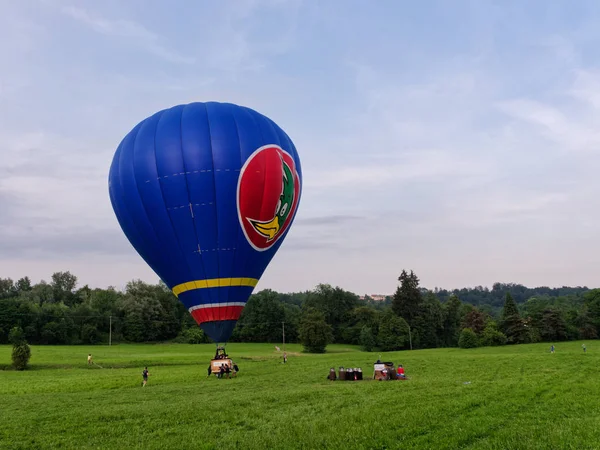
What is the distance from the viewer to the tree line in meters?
69.5

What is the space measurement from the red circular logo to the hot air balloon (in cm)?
5

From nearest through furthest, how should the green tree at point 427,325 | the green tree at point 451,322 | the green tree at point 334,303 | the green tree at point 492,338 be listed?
the green tree at point 492,338, the green tree at point 427,325, the green tree at point 451,322, the green tree at point 334,303

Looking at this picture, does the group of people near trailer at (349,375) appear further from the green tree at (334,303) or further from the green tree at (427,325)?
the green tree at (334,303)

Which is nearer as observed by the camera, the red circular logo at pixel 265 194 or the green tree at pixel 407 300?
the red circular logo at pixel 265 194

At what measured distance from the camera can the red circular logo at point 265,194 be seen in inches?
893

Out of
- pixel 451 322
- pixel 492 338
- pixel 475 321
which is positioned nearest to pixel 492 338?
pixel 492 338

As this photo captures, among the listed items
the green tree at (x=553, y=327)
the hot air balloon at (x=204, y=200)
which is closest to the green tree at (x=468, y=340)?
the green tree at (x=553, y=327)

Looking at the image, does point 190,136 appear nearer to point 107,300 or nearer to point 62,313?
point 62,313

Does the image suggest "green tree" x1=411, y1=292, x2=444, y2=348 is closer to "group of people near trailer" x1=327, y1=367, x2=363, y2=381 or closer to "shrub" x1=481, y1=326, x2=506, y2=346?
"shrub" x1=481, y1=326, x2=506, y2=346

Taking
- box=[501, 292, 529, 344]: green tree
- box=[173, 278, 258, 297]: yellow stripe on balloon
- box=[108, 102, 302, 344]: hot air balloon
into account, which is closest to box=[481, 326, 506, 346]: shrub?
box=[501, 292, 529, 344]: green tree

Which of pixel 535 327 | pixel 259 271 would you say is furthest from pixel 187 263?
pixel 535 327

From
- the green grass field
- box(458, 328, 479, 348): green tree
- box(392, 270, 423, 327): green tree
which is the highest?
box(392, 270, 423, 327): green tree

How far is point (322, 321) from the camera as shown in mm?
65688

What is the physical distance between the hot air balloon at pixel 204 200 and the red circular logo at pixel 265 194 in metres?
0.05
